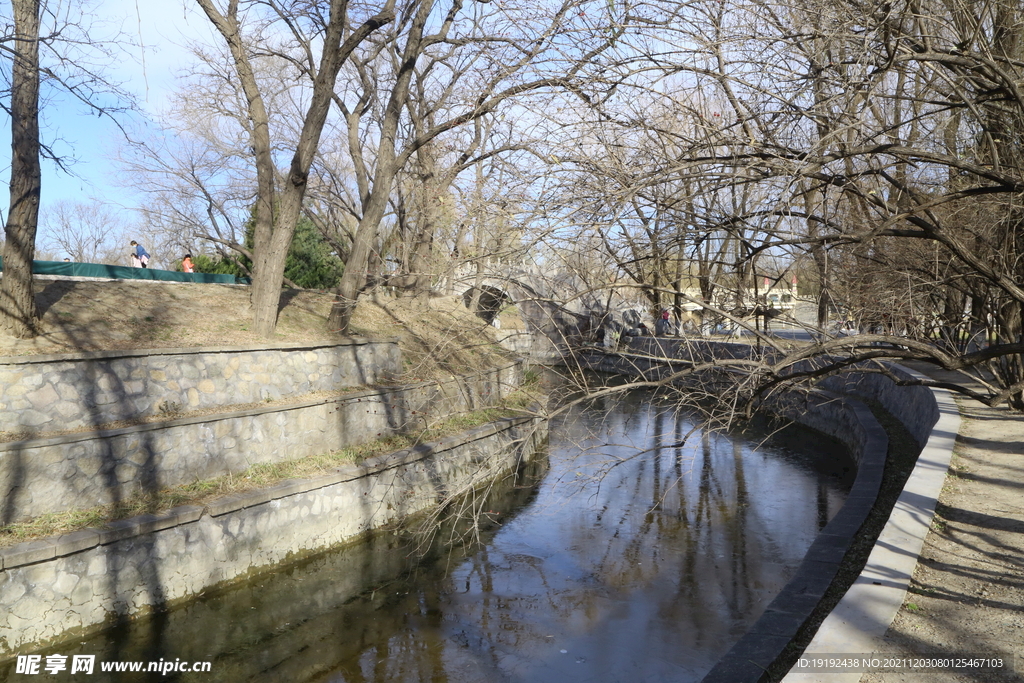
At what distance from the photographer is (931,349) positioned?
18.0 feet

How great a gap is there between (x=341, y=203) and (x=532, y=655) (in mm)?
22032

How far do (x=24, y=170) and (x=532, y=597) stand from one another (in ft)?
26.3

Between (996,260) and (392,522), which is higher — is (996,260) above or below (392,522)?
above

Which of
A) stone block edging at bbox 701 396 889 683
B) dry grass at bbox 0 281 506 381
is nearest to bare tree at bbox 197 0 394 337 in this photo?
dry grass at bbox 0 281 506 381

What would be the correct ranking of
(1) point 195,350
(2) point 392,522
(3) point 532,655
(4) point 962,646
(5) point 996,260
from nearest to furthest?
(4) point 962,646 → (3) point 532,655 → (5) point 996,260 → (1) point 195,350 → (2) point 392,522

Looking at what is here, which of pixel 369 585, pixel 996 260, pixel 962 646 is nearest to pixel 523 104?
pixel 962 646

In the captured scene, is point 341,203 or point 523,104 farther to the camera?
point 341,203

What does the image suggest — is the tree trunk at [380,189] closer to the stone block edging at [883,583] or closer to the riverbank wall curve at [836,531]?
the riverbank wall curve at [836,531]

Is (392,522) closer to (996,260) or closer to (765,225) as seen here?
(765,225)

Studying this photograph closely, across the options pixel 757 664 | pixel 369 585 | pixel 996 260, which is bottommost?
pixel 369 585

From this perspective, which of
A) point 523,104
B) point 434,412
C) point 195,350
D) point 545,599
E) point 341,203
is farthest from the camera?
point 341,203

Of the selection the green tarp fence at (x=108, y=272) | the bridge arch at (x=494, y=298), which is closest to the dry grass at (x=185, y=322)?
the bridge arch at (x=494, y=298)

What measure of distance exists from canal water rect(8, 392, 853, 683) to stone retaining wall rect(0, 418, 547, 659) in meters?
0.22

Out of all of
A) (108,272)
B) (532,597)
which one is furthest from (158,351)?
(108,272)
